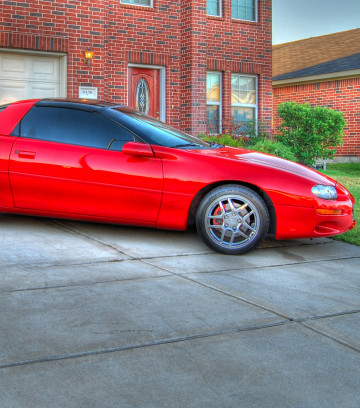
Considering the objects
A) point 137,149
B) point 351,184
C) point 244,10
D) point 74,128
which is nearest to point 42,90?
point 244,10

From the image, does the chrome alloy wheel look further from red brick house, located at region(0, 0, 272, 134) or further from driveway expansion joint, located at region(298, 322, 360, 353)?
red brick house, located at region(0, 0, 272, 134)

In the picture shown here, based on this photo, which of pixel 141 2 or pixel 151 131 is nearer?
pixel 151 131

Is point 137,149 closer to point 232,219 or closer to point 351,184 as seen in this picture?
point 232,219

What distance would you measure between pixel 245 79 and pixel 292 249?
10.4 meters

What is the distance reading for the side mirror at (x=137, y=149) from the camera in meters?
5.81

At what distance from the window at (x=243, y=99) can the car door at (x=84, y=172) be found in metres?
9.71

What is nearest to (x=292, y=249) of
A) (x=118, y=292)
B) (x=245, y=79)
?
(x=118, y=292)

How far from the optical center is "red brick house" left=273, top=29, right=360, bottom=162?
19781 millimetres

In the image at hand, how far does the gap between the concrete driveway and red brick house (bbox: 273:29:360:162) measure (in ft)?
48.5

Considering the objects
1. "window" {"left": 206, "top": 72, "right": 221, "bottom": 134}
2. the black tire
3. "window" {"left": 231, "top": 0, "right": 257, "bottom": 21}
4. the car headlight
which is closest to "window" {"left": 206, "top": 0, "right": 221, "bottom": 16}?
"window" {"left": 231, "top": 0, "right": 257, "bottom": 21}

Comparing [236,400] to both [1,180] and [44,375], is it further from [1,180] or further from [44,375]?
[1,180]

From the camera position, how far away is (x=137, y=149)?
5820 mm

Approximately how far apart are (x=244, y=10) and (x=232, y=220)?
37.3ft

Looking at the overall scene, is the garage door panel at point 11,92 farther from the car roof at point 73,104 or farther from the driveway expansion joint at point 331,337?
the driveway expansion joint at point 331,337
